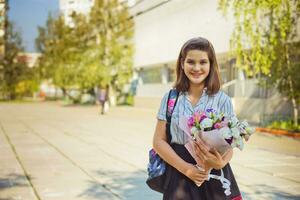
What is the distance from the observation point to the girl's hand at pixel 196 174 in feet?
8.58

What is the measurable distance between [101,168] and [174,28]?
23031 mm

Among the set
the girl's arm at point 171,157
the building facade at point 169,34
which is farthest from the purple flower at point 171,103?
the building facade at point 169,34

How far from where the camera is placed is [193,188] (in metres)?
2.76

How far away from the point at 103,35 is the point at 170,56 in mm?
6932

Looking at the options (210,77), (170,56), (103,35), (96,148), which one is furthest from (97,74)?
(210,77)

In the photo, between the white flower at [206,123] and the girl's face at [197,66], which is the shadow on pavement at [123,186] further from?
the white flower at [206,123]

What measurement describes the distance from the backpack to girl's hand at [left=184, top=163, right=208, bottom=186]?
248mm

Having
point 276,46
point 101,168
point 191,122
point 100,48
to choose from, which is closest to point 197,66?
point 191,122

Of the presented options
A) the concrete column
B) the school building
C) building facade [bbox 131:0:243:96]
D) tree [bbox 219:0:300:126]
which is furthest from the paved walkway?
the concrete column

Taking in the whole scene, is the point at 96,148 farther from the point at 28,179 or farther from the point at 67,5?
the point at 67,5

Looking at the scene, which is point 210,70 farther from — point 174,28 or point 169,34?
point 169,34

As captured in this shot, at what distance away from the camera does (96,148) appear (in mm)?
11172

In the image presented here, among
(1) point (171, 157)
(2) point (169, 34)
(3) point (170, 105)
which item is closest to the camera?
(1) point (171, 157)

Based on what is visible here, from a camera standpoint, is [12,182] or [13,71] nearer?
[12,182]
